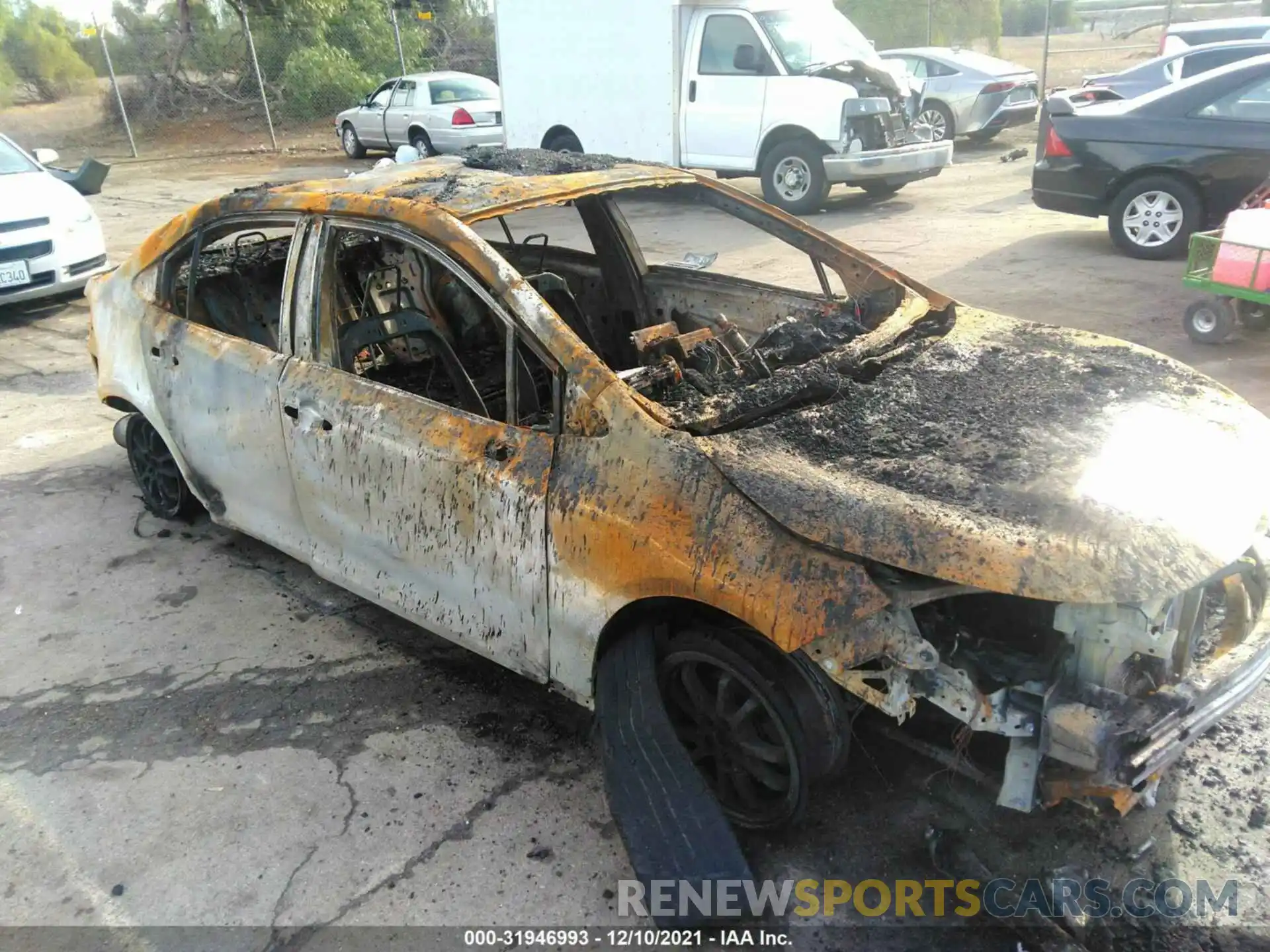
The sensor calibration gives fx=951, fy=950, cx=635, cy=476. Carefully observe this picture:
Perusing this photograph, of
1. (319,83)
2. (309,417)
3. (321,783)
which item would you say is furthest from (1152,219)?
(319,83)

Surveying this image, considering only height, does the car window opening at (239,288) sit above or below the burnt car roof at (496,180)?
below

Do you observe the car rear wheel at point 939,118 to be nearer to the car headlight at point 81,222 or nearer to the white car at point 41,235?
the car headlight at point 81,222

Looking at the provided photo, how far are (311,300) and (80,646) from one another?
169 cm

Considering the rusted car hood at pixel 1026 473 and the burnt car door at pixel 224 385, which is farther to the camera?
the burnt car door at pixel 224 385

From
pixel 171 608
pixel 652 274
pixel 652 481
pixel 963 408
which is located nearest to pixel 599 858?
pixel 652 481

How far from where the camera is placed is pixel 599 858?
2646 mm

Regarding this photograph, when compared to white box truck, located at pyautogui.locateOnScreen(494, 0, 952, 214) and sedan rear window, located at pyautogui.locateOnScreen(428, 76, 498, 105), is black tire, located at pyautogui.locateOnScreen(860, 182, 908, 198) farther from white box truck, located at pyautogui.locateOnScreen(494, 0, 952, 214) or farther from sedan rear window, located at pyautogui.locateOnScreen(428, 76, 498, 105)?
sedan rear window, located at pyautogui.locateOnScreen(428, 76, 498, 105)

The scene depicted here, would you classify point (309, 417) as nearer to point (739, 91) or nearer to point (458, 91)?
point (739, 91)

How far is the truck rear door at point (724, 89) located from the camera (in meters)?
10.8

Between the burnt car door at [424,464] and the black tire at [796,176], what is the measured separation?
7989mm

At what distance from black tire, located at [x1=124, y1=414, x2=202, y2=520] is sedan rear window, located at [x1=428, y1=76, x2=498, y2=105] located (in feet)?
41.9

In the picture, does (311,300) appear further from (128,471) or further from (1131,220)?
(1131,220)

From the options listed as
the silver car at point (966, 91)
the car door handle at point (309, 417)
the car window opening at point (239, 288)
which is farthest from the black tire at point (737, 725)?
the silver car at point (966, 91)

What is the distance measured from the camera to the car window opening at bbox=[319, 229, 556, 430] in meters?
3.10
